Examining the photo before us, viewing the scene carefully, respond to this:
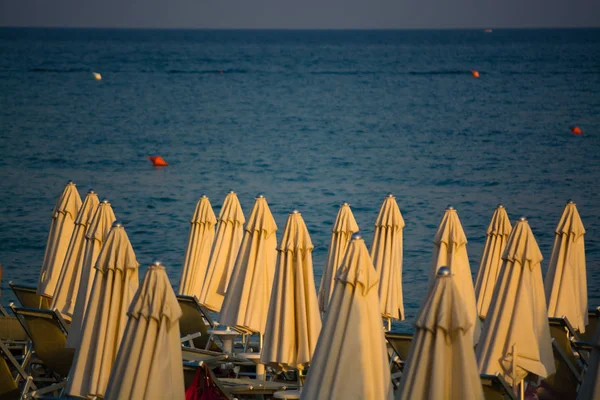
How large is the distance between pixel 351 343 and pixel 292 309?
1.90 m

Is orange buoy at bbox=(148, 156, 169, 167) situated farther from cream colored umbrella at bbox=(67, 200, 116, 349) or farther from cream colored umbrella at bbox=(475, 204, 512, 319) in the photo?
cream colored umbrella at bbox=(67, 200, 116, 349)

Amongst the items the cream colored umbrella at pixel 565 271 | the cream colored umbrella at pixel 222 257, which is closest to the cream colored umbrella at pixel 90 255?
the cream colored umbrella at pixel 222 257

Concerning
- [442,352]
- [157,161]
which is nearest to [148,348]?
[442,352]

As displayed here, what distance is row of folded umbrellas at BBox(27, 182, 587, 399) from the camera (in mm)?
5922

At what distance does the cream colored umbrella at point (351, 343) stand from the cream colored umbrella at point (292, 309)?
1662 millimetres

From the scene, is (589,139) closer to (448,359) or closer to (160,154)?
(160,154)

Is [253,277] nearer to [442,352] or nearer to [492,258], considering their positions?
[492,258]

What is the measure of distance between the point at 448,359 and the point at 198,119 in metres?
51.3

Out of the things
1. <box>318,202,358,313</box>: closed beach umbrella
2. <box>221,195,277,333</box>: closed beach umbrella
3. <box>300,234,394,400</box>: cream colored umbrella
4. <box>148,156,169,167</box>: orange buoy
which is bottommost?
<box>300,234,394,400</box>: cream colored umbrella

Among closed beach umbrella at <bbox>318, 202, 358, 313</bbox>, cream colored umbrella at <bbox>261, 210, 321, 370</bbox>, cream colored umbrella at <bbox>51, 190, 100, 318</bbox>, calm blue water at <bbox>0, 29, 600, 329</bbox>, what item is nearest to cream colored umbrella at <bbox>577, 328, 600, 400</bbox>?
cream colored umbrella at <bbox>261, 210, 321, 370</bbox>

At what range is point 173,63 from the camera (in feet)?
336

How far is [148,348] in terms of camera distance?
21.7ft

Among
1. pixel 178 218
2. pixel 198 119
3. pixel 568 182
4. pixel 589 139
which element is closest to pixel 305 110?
pixel 198 119

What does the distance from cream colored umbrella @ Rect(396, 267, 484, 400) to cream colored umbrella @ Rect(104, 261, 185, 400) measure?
155 cm
